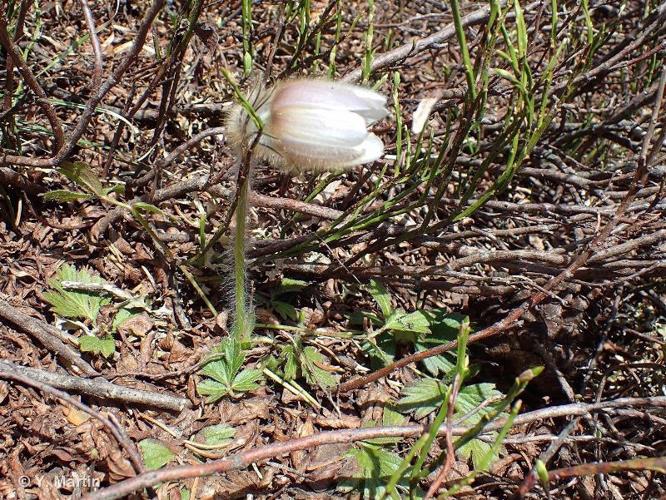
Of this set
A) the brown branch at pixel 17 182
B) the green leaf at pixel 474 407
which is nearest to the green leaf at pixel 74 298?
the brown branch at pixel 17 182

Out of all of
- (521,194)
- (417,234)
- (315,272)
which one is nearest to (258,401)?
(315,272)

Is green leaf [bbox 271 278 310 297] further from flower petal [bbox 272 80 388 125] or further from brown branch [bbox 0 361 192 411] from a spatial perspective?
flower petal [bbox 272 80 388 125]

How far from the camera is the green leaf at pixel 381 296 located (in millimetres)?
1749

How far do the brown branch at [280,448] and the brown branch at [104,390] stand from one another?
0.29 m

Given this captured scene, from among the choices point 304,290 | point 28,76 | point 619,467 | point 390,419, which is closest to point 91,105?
point 28,76

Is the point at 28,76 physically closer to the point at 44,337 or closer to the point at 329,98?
the point at 44,337

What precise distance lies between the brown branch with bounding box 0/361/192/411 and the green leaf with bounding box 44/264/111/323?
0.63 ft

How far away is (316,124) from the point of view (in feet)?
4.13

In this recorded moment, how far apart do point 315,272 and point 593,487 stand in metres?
0.90

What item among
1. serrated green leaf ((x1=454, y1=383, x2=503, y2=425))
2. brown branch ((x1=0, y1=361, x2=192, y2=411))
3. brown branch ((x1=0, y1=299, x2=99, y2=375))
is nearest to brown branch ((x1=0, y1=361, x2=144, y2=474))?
brown branch ((x1=0, y1=361, x2=192, y2=411))

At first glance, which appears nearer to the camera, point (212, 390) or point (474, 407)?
point (212, 390)

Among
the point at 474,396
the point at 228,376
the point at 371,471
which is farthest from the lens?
the point at 474,396

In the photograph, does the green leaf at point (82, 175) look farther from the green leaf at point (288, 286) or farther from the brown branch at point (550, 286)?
the brown branch at point (550, 286)

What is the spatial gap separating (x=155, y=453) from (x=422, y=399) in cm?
67
